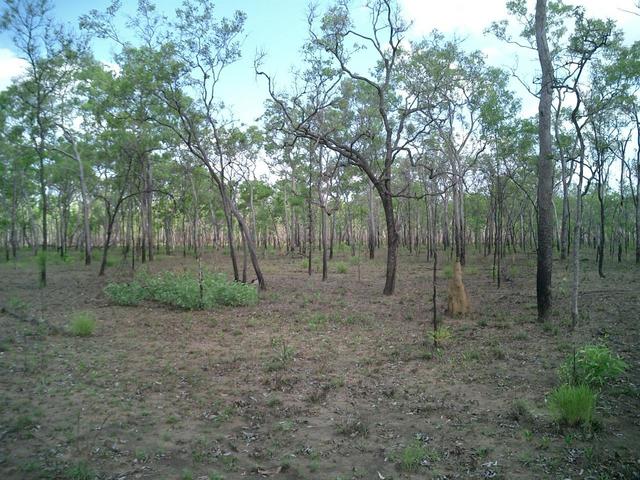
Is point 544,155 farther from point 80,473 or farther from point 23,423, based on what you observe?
point 23,423

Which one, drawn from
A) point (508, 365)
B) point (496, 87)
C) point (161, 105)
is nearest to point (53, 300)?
point (161, 105)

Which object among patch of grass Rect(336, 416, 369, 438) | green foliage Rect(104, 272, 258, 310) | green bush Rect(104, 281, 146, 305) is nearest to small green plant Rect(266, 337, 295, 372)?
patch of grass Rect(336, 416, 369, 438)

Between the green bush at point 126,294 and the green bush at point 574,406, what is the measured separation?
40.6 feet

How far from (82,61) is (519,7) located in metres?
17.8

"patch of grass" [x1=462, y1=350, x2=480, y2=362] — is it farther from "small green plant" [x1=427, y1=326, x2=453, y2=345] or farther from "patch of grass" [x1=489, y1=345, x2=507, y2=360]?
"small green plant" [x1=427, y1=326, x2=453, y2=345]

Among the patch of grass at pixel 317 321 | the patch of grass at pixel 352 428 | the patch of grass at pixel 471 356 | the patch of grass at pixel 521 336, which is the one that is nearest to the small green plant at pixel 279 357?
the patch of grass at pixel 317 321

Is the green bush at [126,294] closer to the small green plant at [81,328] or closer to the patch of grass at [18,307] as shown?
the patch of grass at [18,307]

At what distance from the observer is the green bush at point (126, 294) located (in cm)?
1371

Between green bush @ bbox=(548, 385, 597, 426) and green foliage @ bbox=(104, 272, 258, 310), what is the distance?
10203 millimetres

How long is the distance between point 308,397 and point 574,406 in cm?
356

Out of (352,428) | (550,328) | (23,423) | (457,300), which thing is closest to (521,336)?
(550,328)

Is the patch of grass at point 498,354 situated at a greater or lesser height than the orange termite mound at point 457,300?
lesser

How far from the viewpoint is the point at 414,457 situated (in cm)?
459

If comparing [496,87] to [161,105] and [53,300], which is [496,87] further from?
[53,300]
